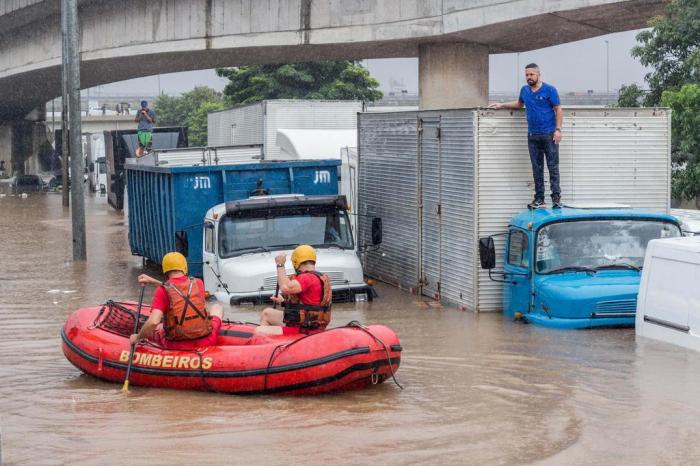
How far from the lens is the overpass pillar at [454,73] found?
110 feet

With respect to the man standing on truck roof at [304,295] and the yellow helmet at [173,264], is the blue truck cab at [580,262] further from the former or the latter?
the yellow helmet at [173,264]

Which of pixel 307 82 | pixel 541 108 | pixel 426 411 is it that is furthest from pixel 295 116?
pixel 307 82

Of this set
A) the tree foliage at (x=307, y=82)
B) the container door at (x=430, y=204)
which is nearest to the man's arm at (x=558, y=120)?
the container door at (x=430, y=204)

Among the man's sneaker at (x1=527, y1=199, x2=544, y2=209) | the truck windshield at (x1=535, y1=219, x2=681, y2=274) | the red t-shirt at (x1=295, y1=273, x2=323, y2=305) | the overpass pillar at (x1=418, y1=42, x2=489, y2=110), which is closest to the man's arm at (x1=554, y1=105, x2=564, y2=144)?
the man's sneaker at (x1=527, y1=199, x2=544, y2=209)

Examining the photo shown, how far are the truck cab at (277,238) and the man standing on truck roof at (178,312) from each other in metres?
5.09

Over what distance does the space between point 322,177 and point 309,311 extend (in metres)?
9.13

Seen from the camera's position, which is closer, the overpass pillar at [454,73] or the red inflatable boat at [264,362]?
the red inflatable boat at [264,362]

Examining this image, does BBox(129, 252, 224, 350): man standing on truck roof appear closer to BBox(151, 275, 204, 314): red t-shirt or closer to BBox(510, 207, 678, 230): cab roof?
BBox(151, 275, 204, 314): red t-shirt

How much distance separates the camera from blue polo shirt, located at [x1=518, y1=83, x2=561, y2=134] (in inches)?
703

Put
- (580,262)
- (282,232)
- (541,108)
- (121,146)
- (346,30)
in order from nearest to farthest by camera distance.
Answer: (580,262)
(541,108)
(282,232)
(346,30)
(121,146)

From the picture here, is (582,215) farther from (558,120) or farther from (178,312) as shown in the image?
(178,312)

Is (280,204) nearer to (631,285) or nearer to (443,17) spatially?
(631,285)

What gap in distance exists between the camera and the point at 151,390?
42.9ft

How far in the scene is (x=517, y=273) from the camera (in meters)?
16.9
